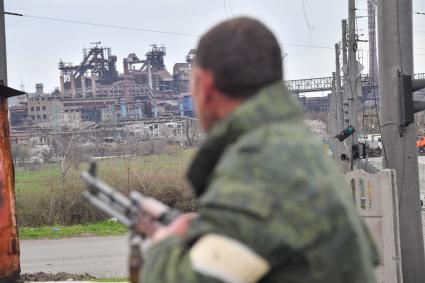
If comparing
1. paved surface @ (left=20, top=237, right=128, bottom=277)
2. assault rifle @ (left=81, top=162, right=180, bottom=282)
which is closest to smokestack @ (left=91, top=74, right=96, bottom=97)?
paved surface @ (left=20, top=237, right=128, bottom=277)

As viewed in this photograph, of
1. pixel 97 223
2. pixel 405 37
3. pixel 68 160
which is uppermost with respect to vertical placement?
pixel 405 37

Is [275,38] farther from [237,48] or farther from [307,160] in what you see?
[307,160]

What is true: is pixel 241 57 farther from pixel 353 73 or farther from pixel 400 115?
pixel 353 73

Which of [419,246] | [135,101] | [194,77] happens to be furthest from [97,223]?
[135,101]

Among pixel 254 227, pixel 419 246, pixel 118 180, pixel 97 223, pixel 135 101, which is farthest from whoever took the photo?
pixel 135 101

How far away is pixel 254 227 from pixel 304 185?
0.18 meters

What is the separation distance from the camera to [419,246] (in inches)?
342

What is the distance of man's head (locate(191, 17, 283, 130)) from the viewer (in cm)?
206

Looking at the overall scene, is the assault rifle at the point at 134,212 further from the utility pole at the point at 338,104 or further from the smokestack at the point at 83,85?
Result: the smokestack at the point at 83,85

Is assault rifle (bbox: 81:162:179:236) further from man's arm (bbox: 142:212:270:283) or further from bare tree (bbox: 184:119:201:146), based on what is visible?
bare tree (bbox: 184:119:201:146)

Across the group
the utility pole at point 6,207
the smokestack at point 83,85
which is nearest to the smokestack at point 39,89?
the smokestack at point 83,85

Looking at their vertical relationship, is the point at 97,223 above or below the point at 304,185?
below

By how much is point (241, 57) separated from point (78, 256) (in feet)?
45.7

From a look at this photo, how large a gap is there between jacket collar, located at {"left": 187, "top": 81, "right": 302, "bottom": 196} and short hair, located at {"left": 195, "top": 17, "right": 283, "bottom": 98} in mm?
35
